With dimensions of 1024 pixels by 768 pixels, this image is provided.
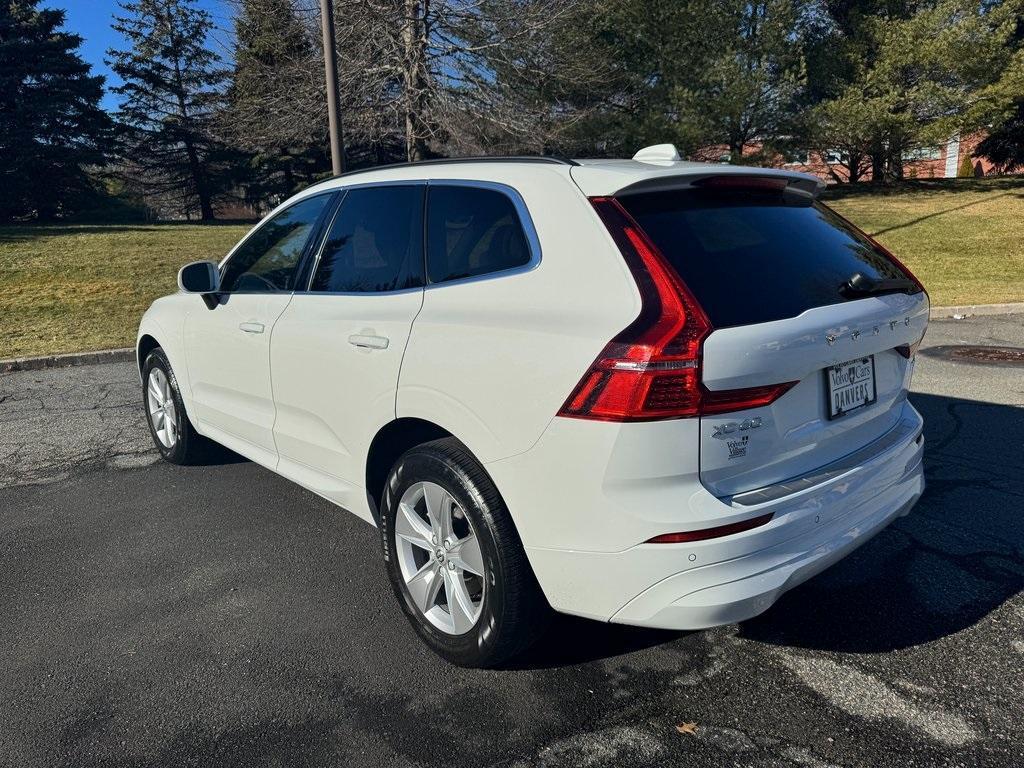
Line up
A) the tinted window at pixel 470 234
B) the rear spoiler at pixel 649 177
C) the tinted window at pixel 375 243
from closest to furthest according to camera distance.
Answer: the rear spoiler at pixel 649 177, the tinted window at pixel 470 234, the tinted window at pixel 375 243

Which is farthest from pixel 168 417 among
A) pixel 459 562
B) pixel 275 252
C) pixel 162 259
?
pixel 162 259

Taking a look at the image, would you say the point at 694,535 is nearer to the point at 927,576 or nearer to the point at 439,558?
the point at 439,558

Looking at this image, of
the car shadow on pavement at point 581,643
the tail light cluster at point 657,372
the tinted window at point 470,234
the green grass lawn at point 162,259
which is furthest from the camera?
the green grass lawn at point 162,259

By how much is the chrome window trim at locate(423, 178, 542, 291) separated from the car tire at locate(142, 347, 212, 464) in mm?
2668

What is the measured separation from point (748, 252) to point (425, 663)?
1.84 m

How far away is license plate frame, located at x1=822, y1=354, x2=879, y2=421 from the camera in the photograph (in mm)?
2510

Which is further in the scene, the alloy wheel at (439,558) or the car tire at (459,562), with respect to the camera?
the alloy wheel at (439,558)

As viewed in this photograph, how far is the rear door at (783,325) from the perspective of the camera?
2.24 m

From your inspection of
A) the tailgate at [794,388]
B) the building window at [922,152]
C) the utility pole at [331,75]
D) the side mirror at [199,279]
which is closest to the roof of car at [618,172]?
the tailgate at [794,388]

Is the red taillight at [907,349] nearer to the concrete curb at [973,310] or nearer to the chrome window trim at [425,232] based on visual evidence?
the chrome window trim at [425,232]

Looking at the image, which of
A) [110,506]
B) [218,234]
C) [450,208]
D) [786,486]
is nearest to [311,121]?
[218,234]

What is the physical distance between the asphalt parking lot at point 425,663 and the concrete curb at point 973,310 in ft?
23.3

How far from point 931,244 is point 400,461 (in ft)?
61.5

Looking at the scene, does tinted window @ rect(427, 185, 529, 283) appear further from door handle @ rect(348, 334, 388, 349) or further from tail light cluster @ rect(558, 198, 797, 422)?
tail light cluster @ rect(558, 198, 797, 422)
